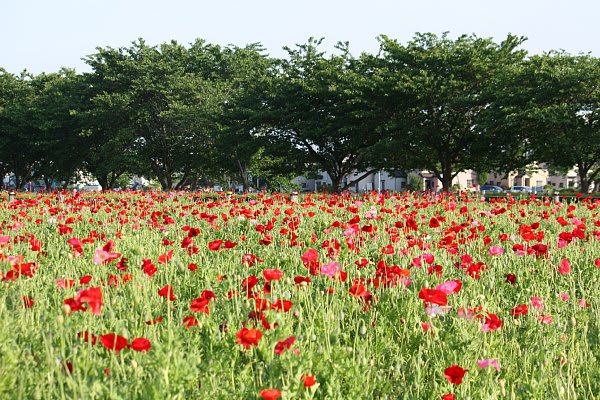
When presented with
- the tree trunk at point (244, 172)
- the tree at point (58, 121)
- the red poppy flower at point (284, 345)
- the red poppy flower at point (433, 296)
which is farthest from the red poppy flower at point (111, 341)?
the tree at point (58, 121)

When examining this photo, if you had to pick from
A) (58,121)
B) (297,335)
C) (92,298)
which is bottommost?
(297,335)

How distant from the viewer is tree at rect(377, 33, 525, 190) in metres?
23.5

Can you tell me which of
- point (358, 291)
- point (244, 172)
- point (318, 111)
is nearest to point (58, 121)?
point (244, 172)

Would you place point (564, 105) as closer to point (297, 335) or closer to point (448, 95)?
point (448, 95)

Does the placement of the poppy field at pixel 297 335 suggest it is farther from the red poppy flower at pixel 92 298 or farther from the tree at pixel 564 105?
the tree at pixel 564 105

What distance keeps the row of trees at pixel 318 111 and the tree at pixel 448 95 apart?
0.23 ft

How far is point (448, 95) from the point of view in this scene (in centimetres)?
2394

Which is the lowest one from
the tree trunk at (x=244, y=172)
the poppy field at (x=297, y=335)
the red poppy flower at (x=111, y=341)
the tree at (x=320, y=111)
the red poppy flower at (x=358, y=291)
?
the poppy field at (x=297, y=335)

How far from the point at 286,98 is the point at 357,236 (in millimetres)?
22202

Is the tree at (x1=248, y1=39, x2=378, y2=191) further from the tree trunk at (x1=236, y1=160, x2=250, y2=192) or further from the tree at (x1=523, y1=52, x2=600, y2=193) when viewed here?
the tree at (x1=523, y1=52, x2=600, y2=193)

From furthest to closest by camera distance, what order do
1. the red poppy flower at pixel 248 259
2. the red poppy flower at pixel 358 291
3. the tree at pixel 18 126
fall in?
1. the tree at pixel 18 126
2. the red poppy flower at pixel 248 259
3. the red poppy flower at pixel 358 291

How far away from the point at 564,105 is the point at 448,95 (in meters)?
5.12

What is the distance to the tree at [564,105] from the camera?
21.1 metres

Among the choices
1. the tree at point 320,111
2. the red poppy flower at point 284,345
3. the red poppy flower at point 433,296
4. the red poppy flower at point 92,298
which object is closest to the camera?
the red poppy flower at point 92,298
